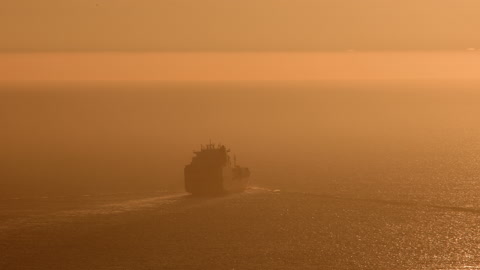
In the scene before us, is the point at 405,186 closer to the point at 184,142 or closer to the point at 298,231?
the point at 298,231

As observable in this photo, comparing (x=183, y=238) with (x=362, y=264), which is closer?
(x=362, y=264)

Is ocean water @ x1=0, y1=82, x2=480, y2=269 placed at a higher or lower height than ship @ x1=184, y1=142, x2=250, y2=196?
lower

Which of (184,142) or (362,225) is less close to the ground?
(184,142)

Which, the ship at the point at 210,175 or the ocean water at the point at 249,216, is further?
the ship at the point at 210,175

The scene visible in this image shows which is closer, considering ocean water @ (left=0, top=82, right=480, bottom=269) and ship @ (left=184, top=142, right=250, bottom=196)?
ocean water @ (left=0, top=82, right=480, bottom=269)

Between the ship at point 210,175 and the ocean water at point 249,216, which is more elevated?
the ship at point 210,175

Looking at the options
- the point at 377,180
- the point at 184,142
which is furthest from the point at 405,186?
the point at 184,142

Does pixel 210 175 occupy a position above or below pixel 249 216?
above

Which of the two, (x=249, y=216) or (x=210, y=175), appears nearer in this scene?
(x=249, y=216)
